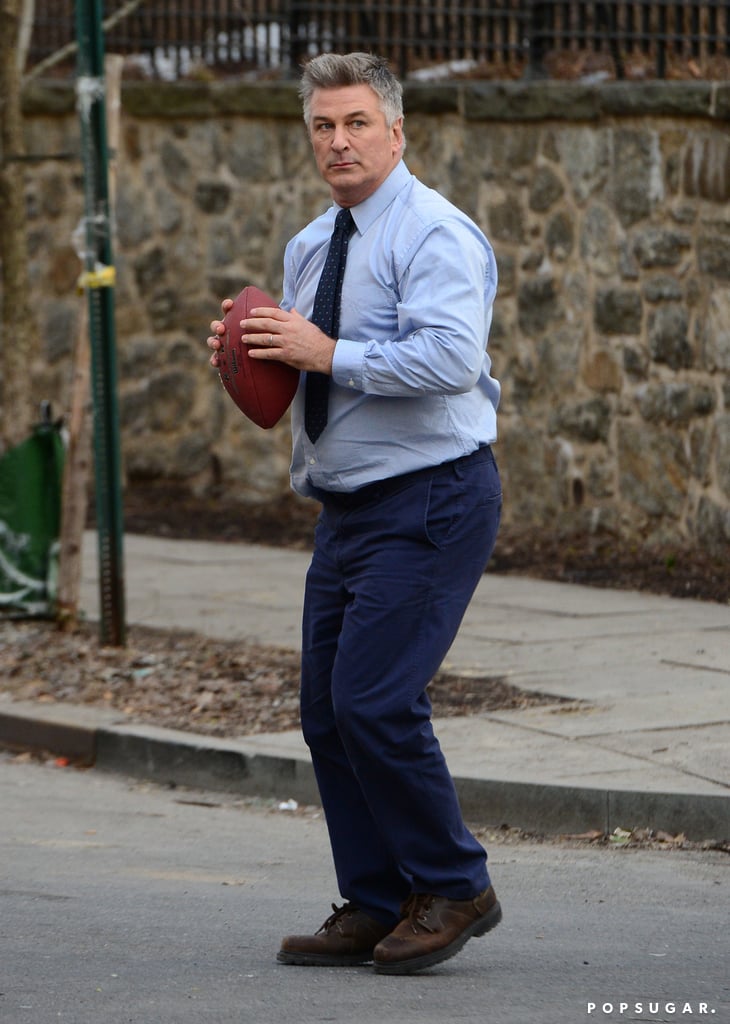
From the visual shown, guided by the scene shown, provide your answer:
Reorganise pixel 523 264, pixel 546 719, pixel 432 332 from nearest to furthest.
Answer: pixel 432 332
pixel 546 719
pixel 523 264

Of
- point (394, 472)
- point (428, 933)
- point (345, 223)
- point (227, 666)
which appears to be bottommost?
point (227, 666)

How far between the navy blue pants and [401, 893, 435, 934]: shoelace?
2 cm

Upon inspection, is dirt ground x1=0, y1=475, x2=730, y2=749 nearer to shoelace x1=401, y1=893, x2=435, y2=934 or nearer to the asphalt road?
the asphalt road

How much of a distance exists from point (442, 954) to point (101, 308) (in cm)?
462

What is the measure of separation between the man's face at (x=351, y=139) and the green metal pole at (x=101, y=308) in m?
4.08

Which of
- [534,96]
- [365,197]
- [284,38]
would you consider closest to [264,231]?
[284,38]

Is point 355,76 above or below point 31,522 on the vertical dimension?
above

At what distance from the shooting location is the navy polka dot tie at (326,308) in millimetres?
4148

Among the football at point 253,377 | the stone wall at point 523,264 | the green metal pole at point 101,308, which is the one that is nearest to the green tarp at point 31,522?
the green metal pole at point 101,308

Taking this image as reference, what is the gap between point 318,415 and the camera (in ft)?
13.7

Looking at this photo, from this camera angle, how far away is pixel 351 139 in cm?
412

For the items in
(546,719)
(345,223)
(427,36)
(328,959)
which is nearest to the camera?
(345,223)

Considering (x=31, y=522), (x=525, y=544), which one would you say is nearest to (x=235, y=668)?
(x=31, y=522)

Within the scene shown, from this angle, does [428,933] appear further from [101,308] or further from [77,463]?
[77,463]
